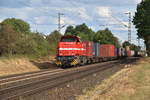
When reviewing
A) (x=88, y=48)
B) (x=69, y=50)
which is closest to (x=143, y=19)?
(x=88, y=48)

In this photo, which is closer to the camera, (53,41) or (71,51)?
(71,51)

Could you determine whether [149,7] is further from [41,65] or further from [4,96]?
[4,96]

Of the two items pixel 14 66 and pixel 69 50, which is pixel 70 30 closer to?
pixel 69 50

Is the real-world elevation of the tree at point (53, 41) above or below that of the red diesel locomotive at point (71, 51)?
above

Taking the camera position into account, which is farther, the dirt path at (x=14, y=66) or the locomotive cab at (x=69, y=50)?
the locomotive cab at (x=69, y=50)

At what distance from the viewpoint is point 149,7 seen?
44719 millimetres

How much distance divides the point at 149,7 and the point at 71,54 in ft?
58.7

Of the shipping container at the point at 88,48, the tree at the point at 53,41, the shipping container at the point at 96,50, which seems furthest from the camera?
the tree at the point at 53,41

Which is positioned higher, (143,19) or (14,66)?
(143,19)

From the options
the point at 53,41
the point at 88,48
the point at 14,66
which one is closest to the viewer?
the point at 14,66

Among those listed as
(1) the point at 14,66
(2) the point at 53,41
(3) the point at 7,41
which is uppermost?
(2) the point at 53,41

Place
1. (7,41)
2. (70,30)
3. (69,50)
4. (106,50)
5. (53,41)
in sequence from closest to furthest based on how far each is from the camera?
(69,50), (7,41), (106,50), (53,41), (70,30)

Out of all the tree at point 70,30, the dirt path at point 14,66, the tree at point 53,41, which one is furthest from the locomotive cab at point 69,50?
the tree at point 70,30

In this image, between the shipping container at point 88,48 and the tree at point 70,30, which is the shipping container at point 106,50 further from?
the tree at point 70,30
